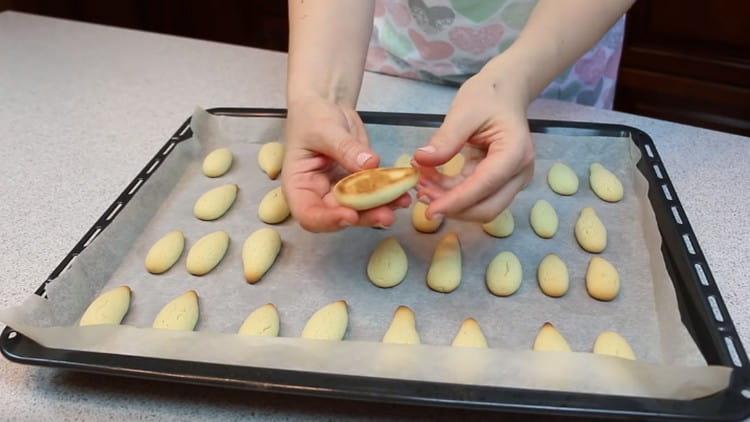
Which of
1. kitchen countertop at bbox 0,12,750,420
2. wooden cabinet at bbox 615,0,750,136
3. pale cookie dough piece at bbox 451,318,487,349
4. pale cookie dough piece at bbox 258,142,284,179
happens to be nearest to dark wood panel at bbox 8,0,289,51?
kitchen countertop at bbox 0,12,750,420

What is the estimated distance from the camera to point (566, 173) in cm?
79

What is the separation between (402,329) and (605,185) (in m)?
0.33

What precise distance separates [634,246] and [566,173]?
13cm

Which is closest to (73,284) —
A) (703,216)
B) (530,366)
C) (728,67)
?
(530,366)

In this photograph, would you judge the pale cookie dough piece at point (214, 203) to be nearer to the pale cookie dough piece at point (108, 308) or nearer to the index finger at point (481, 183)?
the pale cookie dough piece at point (108, 308)

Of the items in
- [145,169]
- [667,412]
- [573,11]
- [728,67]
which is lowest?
[728,67]

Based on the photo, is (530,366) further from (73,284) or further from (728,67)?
(728,67)

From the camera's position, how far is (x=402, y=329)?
0.59 meters

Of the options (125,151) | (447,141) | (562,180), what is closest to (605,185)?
(562,180)

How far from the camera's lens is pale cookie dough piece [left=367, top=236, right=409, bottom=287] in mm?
658

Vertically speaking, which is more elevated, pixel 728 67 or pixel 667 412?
pixel 667 412

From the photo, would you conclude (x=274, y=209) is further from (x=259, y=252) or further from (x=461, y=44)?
(x=461, y=44)

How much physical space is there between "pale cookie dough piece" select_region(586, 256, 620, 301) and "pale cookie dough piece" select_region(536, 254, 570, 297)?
0.07 feet

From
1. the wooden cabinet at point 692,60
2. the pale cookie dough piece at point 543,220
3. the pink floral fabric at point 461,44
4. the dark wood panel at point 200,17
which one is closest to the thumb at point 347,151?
the pale cookie dough piece at point 543,220
